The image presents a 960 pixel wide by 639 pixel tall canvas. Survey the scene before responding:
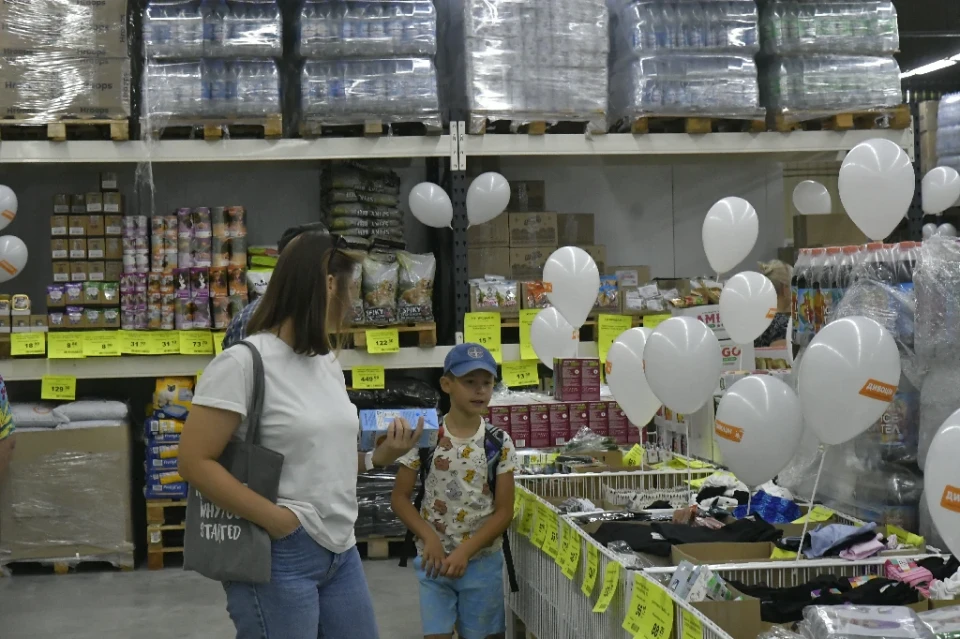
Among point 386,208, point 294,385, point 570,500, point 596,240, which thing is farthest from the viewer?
point 596,240

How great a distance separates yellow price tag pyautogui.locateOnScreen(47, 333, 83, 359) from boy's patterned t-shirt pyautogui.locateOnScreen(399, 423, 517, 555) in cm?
353

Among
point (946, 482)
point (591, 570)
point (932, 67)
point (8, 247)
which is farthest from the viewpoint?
point (932, 67)

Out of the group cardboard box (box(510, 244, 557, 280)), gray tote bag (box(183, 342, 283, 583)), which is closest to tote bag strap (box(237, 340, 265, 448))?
gray tote bag (box(183, 342, 283, 583))

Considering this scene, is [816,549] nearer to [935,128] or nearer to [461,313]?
[461,313]

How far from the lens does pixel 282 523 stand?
230cm

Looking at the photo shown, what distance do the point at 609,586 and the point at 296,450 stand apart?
917mm

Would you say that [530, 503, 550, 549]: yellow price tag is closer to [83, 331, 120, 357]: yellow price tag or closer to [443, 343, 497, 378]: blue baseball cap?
[443, 343, 497, 378]: blue baseball cap

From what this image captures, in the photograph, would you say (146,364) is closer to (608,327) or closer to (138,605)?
(138,605)

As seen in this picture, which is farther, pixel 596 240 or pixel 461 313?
pixel 596 240

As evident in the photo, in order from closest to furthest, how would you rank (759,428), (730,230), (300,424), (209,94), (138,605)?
(300,424)
(759,428)
(730,230)
(138,605)
(209,94)

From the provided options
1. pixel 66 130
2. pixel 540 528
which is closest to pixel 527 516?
pixel 540 528

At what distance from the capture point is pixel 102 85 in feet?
20.5

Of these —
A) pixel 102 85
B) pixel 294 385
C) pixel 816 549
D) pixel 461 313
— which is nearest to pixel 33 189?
Result: pixel 102 85

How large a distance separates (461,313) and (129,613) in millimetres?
2504
